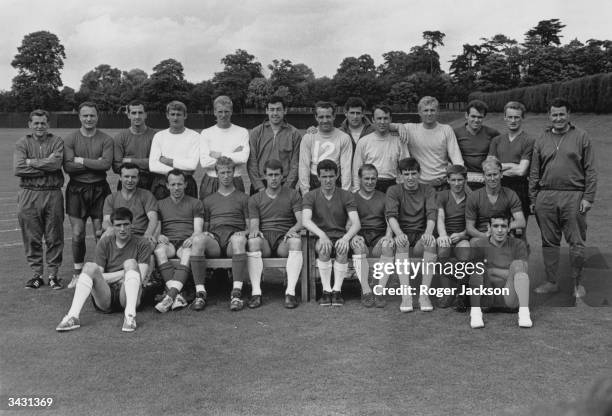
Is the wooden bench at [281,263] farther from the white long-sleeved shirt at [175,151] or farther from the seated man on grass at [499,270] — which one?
the seated man on grass at [499,270]

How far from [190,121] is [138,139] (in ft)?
198

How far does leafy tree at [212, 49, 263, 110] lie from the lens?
10519 cm

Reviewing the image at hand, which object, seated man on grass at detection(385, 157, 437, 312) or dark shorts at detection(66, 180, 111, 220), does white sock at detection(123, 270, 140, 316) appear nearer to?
dark shorts at detection(66, 180, 111, 220)

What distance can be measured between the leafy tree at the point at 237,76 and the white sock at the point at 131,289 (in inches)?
3816

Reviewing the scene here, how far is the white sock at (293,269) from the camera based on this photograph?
647 centimetres

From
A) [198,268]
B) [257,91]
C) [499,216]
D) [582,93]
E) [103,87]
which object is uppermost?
[103,87]

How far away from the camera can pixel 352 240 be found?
660 cm

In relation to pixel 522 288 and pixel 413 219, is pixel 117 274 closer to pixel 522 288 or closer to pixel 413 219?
pixel 413 219

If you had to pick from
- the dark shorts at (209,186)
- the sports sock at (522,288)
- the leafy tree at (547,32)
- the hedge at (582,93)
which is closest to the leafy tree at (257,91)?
the leafy tree at (547,32)

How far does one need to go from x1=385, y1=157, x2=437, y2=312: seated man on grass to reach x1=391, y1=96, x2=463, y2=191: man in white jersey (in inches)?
13.2

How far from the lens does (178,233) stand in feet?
22.4

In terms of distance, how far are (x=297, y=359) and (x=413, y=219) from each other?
247 centimetres

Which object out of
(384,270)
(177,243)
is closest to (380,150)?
(384,270)

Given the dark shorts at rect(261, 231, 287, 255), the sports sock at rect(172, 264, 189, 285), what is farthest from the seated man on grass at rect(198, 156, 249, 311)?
the dark shorts at rect(261, 231, 287, 255)
